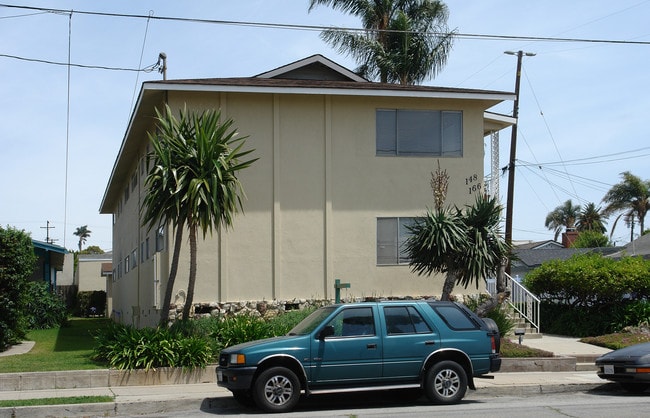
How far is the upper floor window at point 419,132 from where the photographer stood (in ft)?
68.6

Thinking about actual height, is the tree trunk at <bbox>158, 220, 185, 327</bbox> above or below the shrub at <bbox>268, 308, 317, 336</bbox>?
above

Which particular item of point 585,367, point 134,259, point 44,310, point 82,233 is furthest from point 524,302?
point 82,233

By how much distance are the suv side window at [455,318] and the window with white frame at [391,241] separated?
24.2ft

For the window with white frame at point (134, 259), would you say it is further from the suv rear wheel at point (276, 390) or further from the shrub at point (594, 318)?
the suv rear wheel at point (276, 390)

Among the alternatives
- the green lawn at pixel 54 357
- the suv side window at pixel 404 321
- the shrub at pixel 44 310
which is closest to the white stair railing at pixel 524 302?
the suv side window at pixel 404 321

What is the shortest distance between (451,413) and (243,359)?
3.18 meters

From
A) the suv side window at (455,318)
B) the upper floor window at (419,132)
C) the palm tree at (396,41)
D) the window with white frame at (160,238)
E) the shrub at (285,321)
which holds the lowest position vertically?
the shrub at (285,321)

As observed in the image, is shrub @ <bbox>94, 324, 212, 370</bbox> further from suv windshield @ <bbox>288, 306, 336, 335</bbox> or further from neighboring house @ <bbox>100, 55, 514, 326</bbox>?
suv windshield @ <bbox>288, 306, 336, 335</bbox>

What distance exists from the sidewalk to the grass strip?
210mm

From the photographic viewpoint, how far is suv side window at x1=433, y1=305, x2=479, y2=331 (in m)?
13.0

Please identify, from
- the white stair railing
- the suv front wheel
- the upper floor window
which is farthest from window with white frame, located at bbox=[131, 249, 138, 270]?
the suv front wheel

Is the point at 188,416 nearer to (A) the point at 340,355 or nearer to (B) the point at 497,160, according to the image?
(A) the point at 340,355

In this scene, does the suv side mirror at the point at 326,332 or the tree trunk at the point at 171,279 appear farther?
the tree trunk at the point at 171,279

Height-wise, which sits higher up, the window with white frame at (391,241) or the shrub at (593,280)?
the window with white frame at (391,241)
